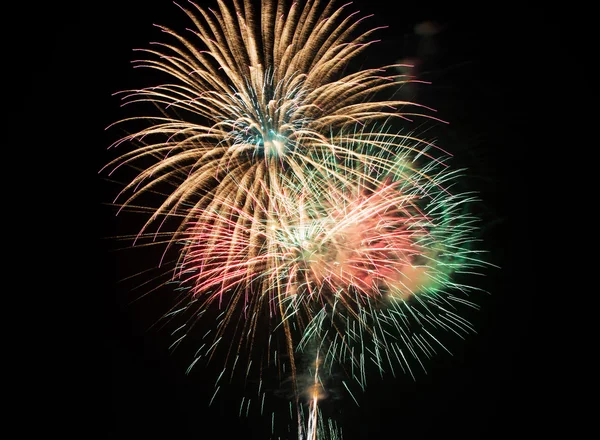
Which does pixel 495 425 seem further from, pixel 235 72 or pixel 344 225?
pixel 235 72

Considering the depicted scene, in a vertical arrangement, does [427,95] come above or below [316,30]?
above

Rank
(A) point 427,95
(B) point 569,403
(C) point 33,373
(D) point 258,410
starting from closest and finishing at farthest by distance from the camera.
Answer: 1. (A) point 427,95
2. (C) point 33,373
3. (B) point 569,403
4. (D) point 258,410

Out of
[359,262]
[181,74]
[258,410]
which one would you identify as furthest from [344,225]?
[258,410]

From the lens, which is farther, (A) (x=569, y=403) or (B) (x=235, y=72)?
(A) (x=569, y=403)

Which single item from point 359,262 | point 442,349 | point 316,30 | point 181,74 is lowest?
point 359,262

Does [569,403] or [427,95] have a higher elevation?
[427,95]

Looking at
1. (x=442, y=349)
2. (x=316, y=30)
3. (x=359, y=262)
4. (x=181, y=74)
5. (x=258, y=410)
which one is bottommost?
(x=359, y=262)

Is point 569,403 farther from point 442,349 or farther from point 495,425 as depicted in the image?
point 442,349

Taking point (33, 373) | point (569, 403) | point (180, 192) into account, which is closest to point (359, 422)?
point (569, 403)

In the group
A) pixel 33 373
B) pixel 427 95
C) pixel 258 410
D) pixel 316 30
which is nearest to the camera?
pixel 316 30
